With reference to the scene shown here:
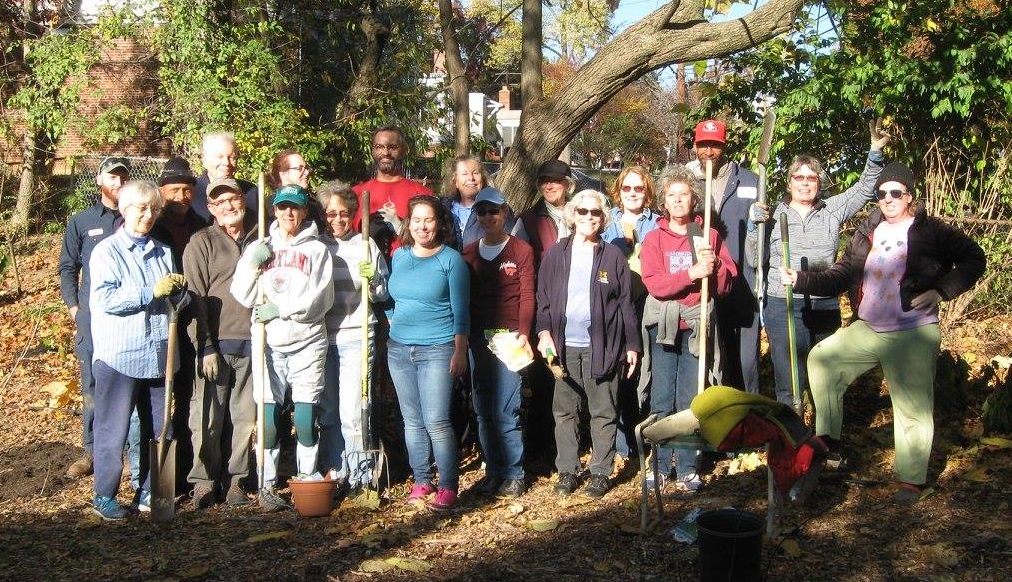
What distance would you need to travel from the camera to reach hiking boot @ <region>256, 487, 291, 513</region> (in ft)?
19.8

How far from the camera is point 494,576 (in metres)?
4.96

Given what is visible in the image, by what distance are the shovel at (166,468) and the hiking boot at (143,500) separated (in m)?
0.30

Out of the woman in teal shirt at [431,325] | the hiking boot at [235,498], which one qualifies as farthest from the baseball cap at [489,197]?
the hiking boot at [235,498]

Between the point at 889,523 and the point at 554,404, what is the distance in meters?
2.02

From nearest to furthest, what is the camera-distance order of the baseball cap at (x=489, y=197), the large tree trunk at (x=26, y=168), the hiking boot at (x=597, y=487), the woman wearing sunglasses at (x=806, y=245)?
the baseball cap at (x=489, y=197)
the hiking boot at (x=597, y=487)
the woman wearing sunglasses at (x=806, y=245)
the large tree trunk at (x=26, y=168)

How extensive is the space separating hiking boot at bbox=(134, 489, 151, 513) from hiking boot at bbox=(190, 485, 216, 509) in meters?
0.26

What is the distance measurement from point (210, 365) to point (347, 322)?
0.82 meters

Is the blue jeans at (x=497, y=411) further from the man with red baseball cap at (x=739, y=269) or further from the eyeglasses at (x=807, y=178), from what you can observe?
the eyeglasses at (x=807, y=178)

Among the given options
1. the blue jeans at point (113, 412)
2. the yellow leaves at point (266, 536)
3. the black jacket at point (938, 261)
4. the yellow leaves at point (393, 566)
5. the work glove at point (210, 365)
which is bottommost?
the yellow leaves at point (393, 566)

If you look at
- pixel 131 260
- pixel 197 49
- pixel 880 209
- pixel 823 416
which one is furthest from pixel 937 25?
pixel 197 49

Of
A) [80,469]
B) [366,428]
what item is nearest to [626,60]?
[366,428]

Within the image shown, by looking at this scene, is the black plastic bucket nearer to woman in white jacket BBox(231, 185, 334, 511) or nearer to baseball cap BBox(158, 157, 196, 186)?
woman in white jacket BBox(231, 185, 334, 511)

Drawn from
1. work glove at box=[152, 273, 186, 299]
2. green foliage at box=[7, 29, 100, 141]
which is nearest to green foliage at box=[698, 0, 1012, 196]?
work glove at box=[152, 273, 186, 299]

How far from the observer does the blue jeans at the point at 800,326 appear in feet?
21.1
